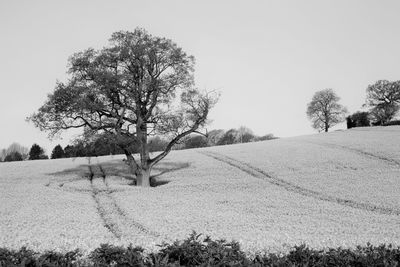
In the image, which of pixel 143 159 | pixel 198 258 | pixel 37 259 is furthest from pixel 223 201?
pixel 37 259

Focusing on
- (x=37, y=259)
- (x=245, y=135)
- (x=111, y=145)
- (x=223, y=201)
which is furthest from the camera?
(x=245, y=135)

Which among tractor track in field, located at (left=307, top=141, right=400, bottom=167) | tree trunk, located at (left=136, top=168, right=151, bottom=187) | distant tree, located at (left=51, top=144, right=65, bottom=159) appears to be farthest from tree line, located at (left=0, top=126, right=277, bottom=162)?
tractor track in field, located at (left=307, top=141, right=400, bottom=167)

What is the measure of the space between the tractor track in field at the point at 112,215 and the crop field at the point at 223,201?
64 mm

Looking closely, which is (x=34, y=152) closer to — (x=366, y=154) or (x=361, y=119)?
(x=366, y=154)

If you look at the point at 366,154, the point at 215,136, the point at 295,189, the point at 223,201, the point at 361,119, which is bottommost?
the point at 223,201

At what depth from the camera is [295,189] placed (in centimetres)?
3075

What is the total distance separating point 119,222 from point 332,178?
20.5 meters

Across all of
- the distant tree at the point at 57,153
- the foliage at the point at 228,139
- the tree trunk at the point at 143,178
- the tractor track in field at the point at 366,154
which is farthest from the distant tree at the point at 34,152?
the tractor track in field at the point at 366,154

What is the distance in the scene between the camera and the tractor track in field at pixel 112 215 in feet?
62.2

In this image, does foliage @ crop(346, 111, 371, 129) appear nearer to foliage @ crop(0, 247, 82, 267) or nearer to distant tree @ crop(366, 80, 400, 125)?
distant tree @ crop(366, 80, 400, 125)

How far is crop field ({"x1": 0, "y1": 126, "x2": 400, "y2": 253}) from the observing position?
16.6 meters

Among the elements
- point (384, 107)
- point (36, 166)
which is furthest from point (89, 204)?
point (384, 107)

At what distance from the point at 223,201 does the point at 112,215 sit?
26.2ft

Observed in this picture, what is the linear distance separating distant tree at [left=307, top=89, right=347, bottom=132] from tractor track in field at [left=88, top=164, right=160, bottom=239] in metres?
75.9
